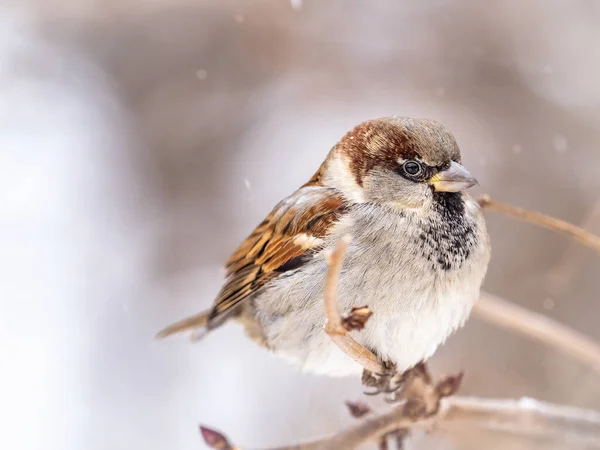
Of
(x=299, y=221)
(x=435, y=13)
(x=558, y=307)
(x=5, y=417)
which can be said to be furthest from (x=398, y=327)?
(x=435, y=13)

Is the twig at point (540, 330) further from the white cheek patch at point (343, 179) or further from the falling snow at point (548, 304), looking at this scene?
the falling snow at point (548, 304)

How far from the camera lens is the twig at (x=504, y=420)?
134cm

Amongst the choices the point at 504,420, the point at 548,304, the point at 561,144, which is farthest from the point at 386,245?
the point at 561,144

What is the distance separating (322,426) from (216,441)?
5.46 feet

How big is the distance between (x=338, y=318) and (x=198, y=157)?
253 centimetres

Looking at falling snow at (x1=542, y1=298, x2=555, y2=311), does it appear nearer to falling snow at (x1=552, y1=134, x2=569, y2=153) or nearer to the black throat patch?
falling snow at (x1=552, y1=134, x2=569, y2=153)

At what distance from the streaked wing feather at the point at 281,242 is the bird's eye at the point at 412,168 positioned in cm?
17

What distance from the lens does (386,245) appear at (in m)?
1.24

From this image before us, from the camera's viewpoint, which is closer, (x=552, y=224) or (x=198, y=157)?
(x=552, y=224)

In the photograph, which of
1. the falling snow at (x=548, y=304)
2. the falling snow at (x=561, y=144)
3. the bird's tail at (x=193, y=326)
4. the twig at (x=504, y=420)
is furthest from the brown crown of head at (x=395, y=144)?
the falling snow at (x=561, y=144)

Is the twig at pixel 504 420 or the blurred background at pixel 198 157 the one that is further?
the blurred background at pixel 198 157

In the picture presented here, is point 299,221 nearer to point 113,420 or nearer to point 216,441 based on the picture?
point 216,441

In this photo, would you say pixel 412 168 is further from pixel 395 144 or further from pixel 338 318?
pixel 338 318

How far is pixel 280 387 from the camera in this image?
10.0 feet
